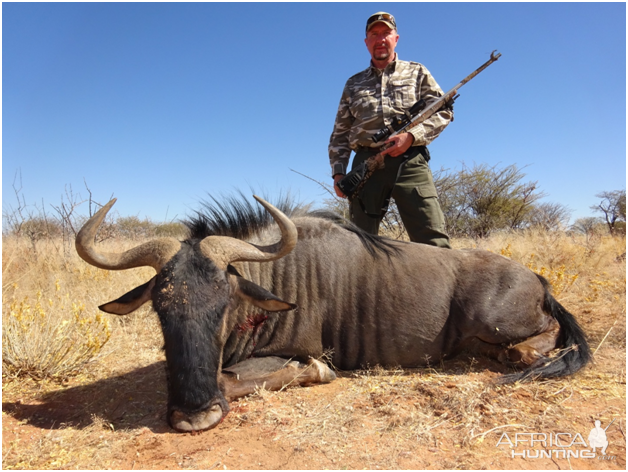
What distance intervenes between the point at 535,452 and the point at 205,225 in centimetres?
289

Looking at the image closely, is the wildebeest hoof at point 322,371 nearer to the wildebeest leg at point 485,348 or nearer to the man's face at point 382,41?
the wildebeest leg at point 485,348

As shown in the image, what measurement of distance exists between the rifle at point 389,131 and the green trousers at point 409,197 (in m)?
0.15

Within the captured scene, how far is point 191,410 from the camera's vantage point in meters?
2.47

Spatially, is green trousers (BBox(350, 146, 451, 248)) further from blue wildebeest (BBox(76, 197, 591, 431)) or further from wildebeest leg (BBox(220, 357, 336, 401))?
wildebeest leg (BBox(220, 357, 336, 401))

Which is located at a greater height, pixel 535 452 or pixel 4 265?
pixel 4 265

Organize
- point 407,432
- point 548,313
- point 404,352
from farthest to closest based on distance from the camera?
point 548,313, point 404,352, point 407,432

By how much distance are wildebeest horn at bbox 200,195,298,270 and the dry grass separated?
1.00 meters

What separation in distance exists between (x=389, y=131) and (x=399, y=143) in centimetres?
25

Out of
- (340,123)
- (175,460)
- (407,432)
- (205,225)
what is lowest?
(407,432)

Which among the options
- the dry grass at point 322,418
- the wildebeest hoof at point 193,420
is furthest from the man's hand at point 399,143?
the wildebeest hoof at point 193,420

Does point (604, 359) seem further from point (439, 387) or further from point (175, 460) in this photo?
point (175, 460)

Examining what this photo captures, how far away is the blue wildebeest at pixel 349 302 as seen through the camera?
10.1 ft

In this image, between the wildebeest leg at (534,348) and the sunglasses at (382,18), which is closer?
the wildebeest leg at (534,348)

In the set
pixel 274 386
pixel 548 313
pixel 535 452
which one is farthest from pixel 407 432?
pixel 548 313
